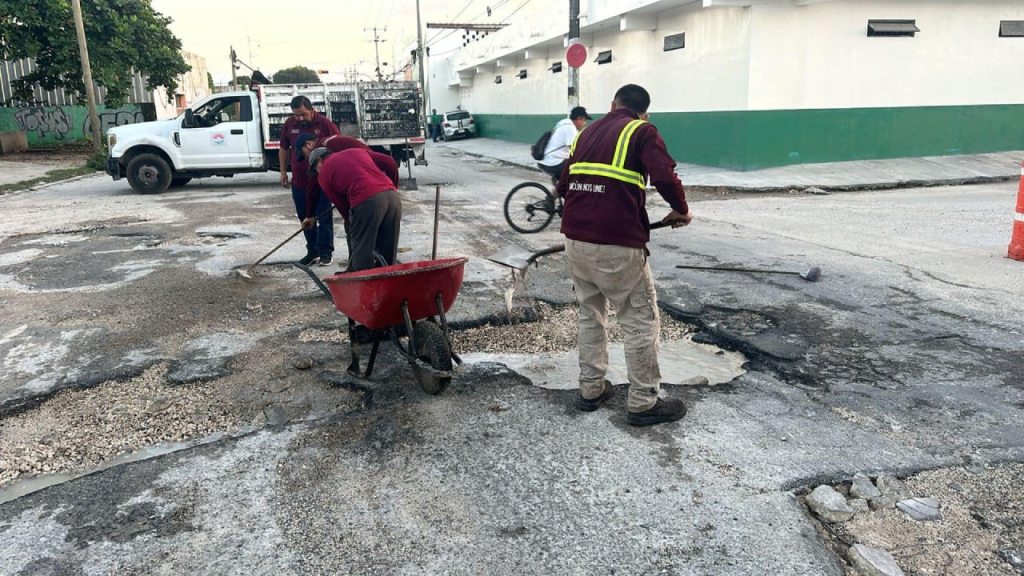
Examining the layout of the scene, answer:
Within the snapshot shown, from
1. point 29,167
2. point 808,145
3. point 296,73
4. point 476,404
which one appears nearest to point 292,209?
point 476,404

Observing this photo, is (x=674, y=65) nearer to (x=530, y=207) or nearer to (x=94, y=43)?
(x=530, y=207)

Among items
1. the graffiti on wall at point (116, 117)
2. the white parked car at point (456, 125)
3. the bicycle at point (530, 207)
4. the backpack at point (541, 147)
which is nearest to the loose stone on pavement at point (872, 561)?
the bicycle at point (530, 207)

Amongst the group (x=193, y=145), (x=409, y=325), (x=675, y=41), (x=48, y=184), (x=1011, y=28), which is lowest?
(x=409, y=325)

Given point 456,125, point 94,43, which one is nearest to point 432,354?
point 94,43

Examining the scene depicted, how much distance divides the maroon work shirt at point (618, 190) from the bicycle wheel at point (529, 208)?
6.10 m

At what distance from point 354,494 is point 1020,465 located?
3090mm

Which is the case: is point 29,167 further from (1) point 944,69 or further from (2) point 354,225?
(1) point 944,69

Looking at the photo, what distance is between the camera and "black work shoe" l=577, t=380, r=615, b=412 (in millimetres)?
4047

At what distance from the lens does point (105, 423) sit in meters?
4.02

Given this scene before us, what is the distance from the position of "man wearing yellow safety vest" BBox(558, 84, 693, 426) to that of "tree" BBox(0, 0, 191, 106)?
26370mm

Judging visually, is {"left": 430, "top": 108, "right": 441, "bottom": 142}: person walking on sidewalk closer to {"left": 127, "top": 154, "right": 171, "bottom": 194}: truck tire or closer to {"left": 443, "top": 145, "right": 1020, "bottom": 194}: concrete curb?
{"left": 127, "top": 154, "right": 171, "bottom": 194}: truck tire

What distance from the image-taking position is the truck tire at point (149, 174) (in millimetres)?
15172

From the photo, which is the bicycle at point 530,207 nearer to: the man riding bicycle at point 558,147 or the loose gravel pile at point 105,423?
the man riding bicycle at point 558,147

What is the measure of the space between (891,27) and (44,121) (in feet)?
106
